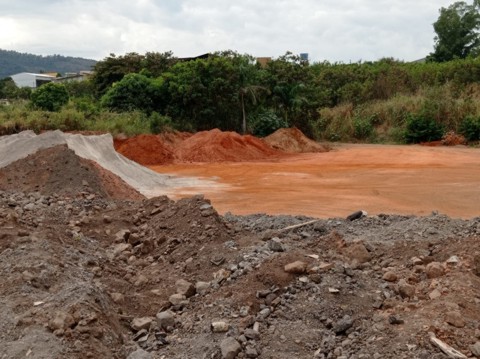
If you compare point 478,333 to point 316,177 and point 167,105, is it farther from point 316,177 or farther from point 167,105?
point 167,105

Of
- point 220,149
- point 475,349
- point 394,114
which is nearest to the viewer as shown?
point 475,349

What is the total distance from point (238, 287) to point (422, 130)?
2158 centimetres

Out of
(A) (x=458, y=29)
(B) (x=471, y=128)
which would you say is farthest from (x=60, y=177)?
(A) (x=458, y=29)

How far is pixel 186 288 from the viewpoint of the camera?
4.91 metres

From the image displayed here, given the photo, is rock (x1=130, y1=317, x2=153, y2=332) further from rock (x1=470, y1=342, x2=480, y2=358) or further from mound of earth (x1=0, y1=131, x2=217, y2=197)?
mound of earth (x1=0, y1=131, x2=217, y2=197)

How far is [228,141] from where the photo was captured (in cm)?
2045

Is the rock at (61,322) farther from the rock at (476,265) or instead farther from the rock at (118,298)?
the rock at (476,265)

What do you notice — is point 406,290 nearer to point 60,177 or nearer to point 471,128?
point 60,177

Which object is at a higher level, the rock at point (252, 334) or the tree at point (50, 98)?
the tree at point (50, 98)

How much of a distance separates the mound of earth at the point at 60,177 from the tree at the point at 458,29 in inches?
1368

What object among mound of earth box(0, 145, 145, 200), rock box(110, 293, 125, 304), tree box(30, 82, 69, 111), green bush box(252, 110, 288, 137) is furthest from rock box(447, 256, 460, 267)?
tree box(30, 82, 69, 111)

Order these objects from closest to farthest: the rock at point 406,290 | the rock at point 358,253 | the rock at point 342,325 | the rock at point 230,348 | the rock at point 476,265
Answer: the rock at point 230,348 → the rock at point 342,325 → the rock at point 406,290 → the rock at point 476,265 → the rock at point 358,253

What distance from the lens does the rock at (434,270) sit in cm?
449

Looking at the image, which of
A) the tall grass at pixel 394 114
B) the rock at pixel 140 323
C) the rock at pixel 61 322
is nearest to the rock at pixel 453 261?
the rock at pixel 140 323
